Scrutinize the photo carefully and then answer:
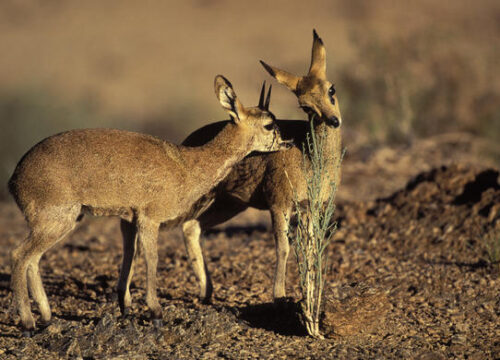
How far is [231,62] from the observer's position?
37.2 m

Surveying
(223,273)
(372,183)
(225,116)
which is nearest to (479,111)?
(372,183)

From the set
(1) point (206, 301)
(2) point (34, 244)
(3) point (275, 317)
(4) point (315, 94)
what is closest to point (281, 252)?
(3) point (275, 317)

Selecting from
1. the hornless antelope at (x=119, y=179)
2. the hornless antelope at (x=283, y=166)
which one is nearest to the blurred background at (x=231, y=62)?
the hornless antelope at (x=283, y=166)

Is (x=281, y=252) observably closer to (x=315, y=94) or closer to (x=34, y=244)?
(x=315, y=94)

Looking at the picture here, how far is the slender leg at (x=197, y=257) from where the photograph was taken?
8.26 meters

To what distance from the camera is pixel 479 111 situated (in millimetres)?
17391

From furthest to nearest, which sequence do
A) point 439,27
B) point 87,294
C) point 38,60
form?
point 38,60 < point 439,27 < point 87,294

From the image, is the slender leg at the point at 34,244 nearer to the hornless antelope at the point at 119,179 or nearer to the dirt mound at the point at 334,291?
the hornless antelope at the point at 119,179

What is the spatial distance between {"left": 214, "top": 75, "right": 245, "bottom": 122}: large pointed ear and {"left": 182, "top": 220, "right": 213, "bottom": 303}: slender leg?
→ 5.69 feet

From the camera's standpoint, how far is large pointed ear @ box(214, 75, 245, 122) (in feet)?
24.0

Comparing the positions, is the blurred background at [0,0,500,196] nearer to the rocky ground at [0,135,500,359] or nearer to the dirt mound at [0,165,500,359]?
the rocky ground at [0,135,500,359]

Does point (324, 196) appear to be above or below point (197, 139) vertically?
below

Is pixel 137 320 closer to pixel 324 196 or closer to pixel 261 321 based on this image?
pixel 261 321

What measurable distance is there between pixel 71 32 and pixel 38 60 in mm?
5442
